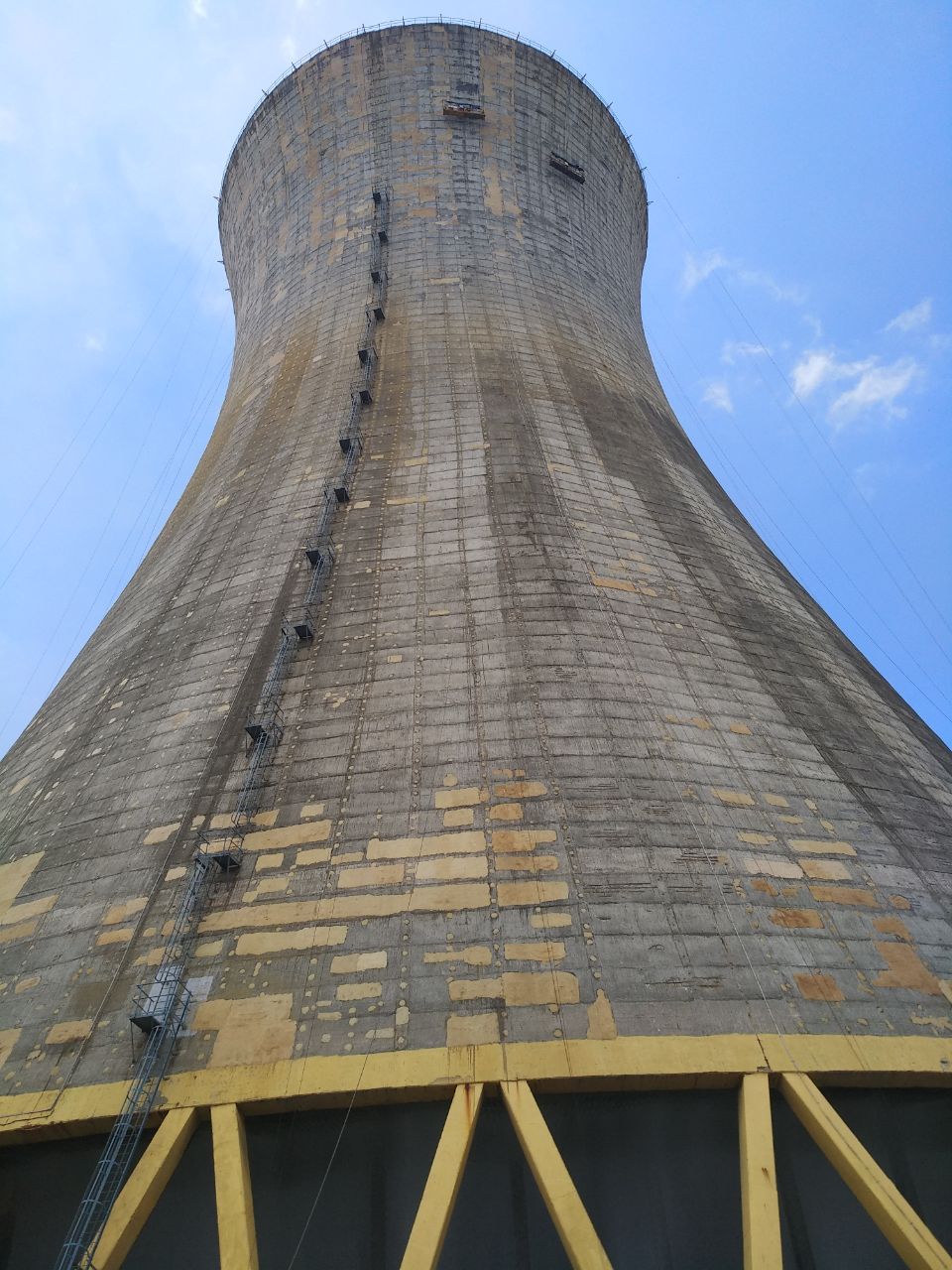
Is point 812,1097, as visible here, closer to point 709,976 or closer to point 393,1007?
point 709,976

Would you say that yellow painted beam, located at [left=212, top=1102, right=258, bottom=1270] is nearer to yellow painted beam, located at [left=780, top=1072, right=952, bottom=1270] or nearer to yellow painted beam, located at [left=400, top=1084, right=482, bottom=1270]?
yellow painted beam, located at [left=400, top=1084, right=482, bottom=1270]

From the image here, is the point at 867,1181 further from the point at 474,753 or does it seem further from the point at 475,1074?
the point at 474,753

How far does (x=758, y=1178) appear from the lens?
5504mm

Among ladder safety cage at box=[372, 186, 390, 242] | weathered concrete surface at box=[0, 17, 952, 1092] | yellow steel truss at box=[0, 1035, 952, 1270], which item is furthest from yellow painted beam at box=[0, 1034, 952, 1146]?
ladder safety cage at box=[372, 186, 390, 242]

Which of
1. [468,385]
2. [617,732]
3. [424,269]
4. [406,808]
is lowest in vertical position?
[406,808]

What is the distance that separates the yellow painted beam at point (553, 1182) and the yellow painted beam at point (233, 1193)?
1.87 metres

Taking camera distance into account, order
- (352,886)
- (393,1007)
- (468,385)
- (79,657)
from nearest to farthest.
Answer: (393,1007), (352,886), (79,657), (468,385)

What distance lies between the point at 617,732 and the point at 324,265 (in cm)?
1342

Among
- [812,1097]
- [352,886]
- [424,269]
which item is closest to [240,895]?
[352,886]

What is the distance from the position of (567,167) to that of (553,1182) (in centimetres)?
2020

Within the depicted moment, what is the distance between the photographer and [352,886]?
7305mm

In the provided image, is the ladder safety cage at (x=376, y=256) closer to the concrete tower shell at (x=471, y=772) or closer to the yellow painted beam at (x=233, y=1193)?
the concrete tower shell at (x=471, y=772)

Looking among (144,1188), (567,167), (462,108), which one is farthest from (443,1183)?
(567,167)

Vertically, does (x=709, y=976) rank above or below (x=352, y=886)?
below
